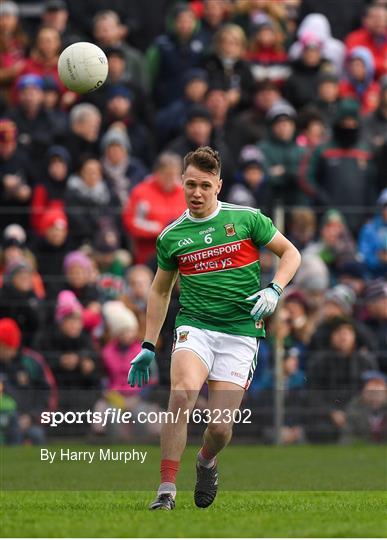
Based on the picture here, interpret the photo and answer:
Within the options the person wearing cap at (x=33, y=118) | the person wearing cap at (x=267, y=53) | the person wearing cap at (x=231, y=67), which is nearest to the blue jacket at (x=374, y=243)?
A: the person wearing cap at (x=231, y=67)

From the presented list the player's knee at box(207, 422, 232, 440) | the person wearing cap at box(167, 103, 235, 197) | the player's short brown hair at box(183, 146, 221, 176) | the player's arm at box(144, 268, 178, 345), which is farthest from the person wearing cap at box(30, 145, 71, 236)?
the player's knee at box(207, 422, 232, 440)

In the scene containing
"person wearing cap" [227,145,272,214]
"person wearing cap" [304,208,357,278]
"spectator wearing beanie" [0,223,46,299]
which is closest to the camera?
"spectator wearing beanie" [0,223,46,299]

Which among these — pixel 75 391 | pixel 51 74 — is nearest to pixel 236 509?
pixel 75 391

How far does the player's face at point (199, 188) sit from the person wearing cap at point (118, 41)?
9953mm

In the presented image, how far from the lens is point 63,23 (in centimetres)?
1898

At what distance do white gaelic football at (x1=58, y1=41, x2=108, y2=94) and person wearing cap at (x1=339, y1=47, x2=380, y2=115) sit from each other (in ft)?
30.3

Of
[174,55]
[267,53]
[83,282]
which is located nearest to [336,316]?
[83,282]

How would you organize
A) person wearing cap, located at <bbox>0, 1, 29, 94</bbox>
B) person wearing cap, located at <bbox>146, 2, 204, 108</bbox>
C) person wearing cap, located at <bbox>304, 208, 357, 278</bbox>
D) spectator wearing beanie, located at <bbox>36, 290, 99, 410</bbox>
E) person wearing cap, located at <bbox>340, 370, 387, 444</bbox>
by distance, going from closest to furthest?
spectator wearing beanie, located at <bbox>36, 290, 99, 410</bbox> < person wearing cap, located at <bbox>340, 370, 387, 444</bbox> < person wearing cap, located at <bbox>304, 208, 357, 278</bbox> < person wearing cap, located at <bbox>0, 1, 29, 94</bbox> < person wearing cap, located at <bbox>146, 2, 204, 108</bbox>

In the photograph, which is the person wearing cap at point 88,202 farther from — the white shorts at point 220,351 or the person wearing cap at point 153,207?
the white shorts at point 220,351

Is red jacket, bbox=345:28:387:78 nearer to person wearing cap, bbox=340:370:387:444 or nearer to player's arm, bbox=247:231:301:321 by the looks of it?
person wearing cap, bbox=340:370:387:444

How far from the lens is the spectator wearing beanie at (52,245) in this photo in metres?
15.9

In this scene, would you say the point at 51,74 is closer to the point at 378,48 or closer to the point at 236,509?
the point at 378,48

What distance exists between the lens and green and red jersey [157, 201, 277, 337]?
29.9ft

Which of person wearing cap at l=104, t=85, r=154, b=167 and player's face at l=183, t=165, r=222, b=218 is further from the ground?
person wearing cap at l=104, t=85, r=154, b=167
